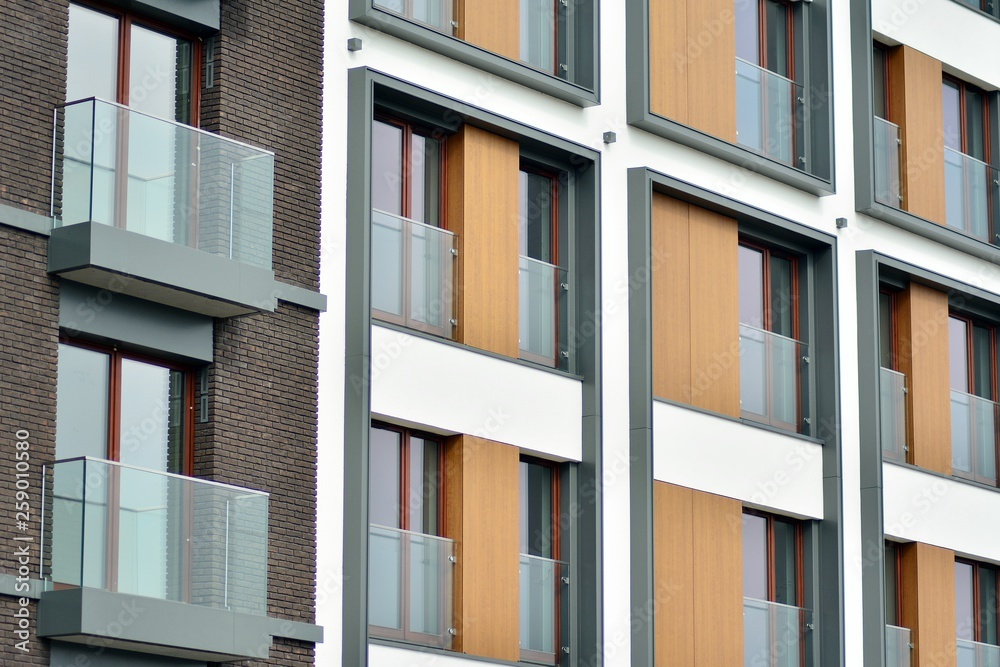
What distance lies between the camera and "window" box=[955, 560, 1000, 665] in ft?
94.5

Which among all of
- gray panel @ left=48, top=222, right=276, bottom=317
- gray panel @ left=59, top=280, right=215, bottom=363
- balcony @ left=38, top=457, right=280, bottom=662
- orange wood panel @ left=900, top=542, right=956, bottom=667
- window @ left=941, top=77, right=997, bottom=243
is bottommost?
balcony @ left=38, top=457, right=280, bottom=662

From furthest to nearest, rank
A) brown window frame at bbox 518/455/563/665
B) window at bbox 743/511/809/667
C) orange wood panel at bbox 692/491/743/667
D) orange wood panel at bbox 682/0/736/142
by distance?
1. orange wood panel at bbox 682/0/736/142
2. window at bbox 743/511/809/667
3. orange wood panel at bbox 692/491/743/667
4. brown window frame at bbox 518/455/563/665

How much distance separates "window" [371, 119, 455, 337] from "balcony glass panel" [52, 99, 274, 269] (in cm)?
249

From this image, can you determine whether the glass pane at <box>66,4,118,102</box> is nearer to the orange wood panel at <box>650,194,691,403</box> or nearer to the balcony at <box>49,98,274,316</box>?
the balcony at <box>49,98,274,316</box>

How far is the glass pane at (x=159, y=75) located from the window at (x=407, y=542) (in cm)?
399

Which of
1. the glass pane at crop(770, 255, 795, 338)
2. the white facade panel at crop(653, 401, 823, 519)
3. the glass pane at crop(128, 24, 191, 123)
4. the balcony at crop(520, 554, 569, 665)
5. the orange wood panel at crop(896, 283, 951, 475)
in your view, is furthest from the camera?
the orange wood panel at crop(896, 283, 951, 475)

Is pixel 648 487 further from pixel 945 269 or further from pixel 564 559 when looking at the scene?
pixel 945 269

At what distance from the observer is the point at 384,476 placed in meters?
21.8

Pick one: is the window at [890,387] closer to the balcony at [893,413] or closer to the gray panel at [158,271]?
the balcony at [893,413]

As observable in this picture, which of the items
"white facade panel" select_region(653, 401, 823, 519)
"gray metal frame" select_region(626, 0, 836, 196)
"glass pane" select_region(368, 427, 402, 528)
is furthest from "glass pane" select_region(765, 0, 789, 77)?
"glass pane" select_region(368, 427, 402, 528)

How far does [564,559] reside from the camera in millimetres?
23484

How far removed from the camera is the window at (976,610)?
94.5 ft

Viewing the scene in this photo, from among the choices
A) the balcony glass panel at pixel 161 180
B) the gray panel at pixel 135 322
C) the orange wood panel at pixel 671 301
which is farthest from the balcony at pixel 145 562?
the orange wood panel at pixel 671 301

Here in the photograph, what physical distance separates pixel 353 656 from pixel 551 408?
433cm
